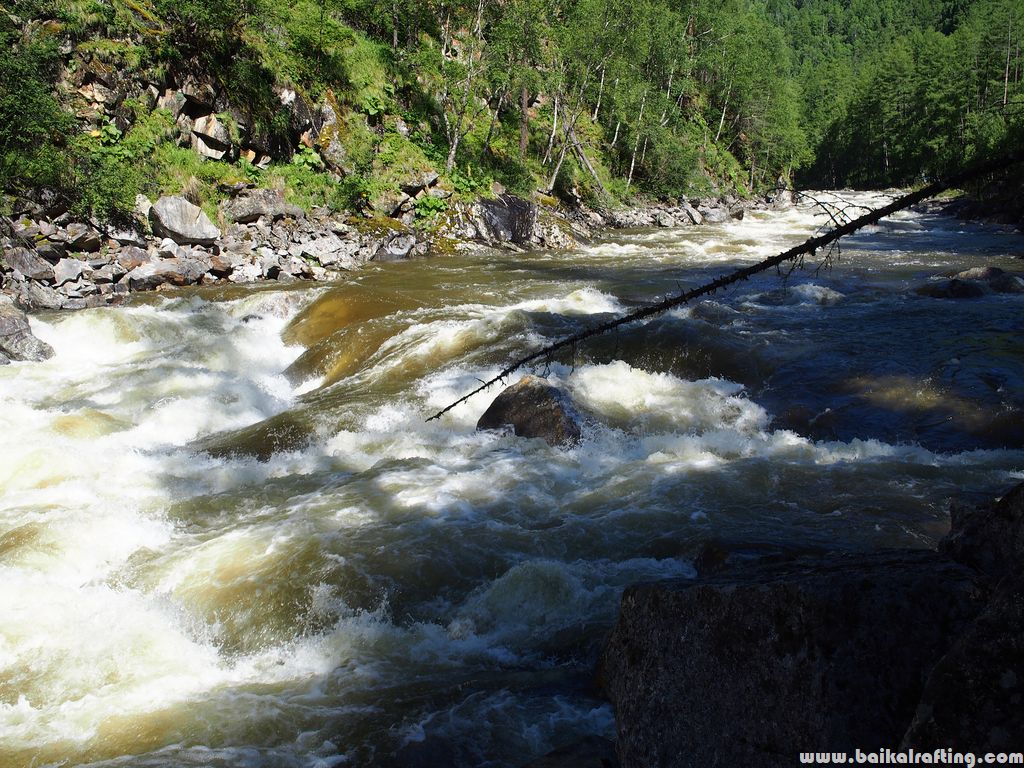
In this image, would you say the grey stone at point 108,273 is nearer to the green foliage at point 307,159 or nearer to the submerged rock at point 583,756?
the green foliage at point 307,159

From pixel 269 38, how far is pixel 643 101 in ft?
71.0

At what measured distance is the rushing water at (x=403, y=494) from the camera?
436 cm

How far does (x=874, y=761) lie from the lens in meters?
2.23

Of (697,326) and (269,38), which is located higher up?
(269,38)

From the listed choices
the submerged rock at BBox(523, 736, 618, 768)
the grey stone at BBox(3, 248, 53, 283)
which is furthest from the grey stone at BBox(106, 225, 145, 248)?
the submerged rock at BBox(523, 736, 618, 768)

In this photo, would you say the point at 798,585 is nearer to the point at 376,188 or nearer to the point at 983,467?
the point at 983,467

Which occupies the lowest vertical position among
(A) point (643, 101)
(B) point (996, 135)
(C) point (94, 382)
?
(C) point (94, 382)

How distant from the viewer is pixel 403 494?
736 centimetres

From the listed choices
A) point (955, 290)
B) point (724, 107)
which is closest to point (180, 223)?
point (955, 290)

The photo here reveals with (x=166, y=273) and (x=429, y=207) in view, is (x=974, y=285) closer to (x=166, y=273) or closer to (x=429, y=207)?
(x=429, y=207)

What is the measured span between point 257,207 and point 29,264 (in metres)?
6.78

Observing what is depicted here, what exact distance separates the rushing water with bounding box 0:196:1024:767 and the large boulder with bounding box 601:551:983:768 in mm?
1194

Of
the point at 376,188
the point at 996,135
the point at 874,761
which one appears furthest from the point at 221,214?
the point at 996,135

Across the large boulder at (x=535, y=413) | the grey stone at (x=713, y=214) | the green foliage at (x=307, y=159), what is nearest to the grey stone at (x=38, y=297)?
the green foliage at (x=307, y=159)
